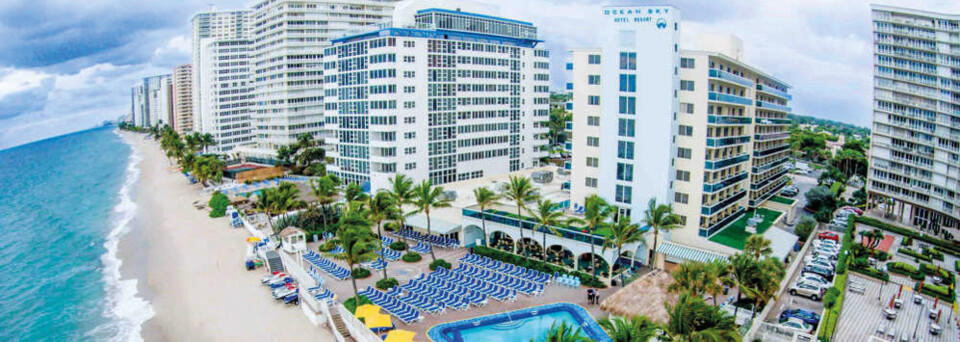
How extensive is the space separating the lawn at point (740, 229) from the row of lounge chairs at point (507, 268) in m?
15.8

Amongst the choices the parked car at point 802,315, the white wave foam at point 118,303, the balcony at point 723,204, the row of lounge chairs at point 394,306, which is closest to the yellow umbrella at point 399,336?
the row of lounge chairs at point 394,306

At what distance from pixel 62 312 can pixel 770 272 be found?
5455cm

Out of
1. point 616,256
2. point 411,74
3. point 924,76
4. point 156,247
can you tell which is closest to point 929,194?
point 924,76

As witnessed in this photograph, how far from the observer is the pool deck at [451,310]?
36688mm

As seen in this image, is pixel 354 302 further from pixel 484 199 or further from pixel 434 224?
pixel 434 224

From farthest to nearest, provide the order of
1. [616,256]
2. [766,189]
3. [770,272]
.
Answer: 1. [766,189]
2. [616,256]
3. [770,272]

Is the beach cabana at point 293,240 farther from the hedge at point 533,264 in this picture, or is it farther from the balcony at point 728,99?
the balcony at point 728,99

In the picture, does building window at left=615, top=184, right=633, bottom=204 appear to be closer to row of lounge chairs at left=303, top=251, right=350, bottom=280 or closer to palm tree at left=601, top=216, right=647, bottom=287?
palm tree at left=601, top=216, right=647, bottom=287

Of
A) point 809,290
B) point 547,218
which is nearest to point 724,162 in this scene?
point 809,290

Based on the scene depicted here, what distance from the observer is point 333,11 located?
104 meters

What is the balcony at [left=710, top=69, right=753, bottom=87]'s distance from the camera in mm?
46562

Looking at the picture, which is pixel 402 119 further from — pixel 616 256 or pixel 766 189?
pixel 766 189

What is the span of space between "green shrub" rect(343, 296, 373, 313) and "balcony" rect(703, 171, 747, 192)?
29178mm

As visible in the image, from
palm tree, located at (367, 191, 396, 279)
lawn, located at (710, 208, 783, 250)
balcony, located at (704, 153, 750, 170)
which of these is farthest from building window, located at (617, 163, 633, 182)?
palm tree, located at (367, 191, 396, 279)
